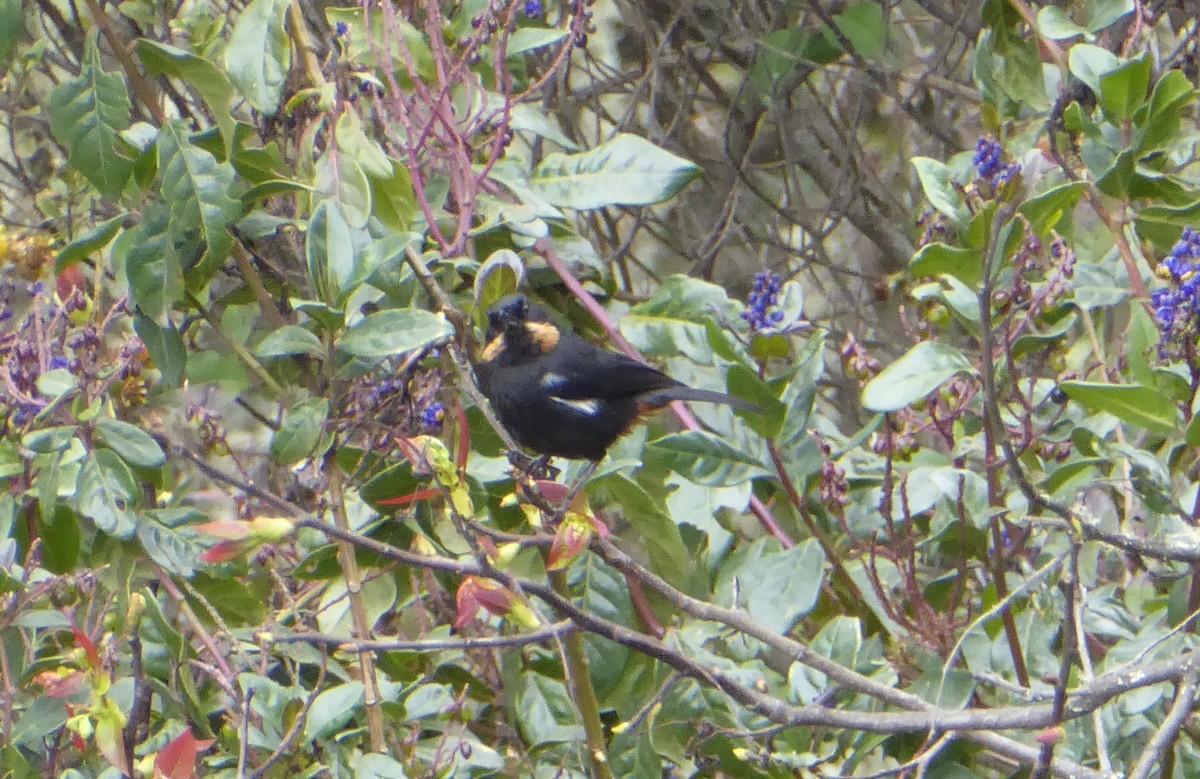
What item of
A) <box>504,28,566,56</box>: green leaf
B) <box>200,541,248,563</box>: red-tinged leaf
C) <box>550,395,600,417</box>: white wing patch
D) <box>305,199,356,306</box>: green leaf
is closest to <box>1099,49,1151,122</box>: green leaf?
<box>504,28,566,56</box>: green leaf

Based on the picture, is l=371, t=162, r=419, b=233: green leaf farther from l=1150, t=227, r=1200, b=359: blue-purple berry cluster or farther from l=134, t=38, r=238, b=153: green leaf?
l=1150, t=227, r=1200, b=359: blue-purple berry cluster

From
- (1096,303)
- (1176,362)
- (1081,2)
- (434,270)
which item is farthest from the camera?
(1081,2)

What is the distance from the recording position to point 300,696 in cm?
179

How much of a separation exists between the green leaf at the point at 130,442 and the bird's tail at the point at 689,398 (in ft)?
2.40

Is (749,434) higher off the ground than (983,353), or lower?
lower

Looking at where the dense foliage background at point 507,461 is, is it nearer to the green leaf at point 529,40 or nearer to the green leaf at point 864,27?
the green leaf at point 529,40

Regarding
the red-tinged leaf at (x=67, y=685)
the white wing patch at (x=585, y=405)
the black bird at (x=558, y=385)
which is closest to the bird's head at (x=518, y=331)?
the black bird at (x=558, y=385)

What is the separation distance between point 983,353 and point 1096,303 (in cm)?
67

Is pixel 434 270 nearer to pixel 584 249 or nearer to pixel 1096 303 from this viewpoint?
pixel 584 249

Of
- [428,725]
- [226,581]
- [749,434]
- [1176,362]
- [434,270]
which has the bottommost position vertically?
[428,725]

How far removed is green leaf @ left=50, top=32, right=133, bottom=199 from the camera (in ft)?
5.84

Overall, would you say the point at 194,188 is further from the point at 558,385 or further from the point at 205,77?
the point at 558,385

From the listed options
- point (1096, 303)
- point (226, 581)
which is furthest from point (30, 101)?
point (1096, 303)

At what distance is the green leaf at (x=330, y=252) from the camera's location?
166 centimetres
